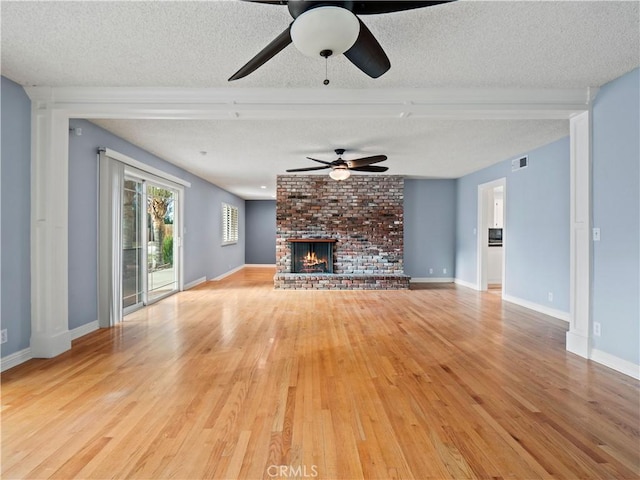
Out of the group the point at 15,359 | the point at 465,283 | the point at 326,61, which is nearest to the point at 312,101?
the point at 326,61

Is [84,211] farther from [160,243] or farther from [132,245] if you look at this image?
[160,243]

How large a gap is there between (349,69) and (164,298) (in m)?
4.99

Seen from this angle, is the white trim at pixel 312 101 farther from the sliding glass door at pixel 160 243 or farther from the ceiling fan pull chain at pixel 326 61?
the sliding glass door at pixel 160 243

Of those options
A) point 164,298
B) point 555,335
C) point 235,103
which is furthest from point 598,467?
point 164,298

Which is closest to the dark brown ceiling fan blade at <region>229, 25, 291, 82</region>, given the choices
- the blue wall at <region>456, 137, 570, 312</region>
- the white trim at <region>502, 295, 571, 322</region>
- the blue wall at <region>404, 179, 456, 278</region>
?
the blue wall at <region>456, 137, 570, 312</region>

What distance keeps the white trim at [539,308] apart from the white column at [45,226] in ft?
19.6

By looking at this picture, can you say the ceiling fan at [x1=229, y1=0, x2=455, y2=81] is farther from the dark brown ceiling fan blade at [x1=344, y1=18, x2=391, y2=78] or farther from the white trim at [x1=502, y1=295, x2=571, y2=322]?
the white trim at [x1=502, y1=295, x2=571, y2=322]

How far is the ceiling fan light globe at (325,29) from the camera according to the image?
4.87 feet

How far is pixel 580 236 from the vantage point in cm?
312

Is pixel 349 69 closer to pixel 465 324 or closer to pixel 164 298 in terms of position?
pixel 465 324

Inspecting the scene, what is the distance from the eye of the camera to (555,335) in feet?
12.3

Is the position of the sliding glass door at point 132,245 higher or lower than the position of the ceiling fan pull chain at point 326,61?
lower

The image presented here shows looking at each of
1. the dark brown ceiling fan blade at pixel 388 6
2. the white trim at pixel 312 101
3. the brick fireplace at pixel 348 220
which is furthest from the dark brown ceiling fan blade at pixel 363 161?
the dark brown ceiling fan blade at pixel 388 6

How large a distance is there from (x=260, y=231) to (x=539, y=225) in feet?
28.1
